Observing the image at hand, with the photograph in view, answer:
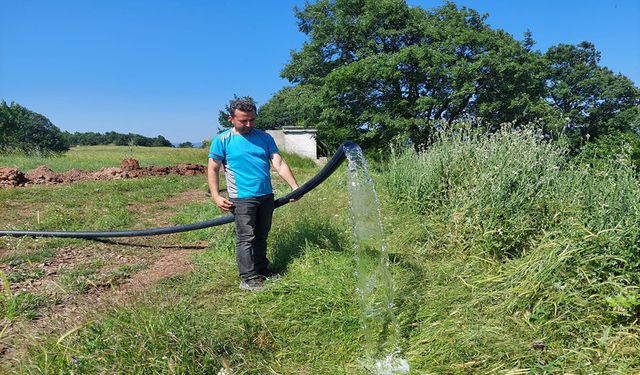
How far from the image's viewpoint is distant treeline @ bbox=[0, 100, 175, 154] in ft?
163

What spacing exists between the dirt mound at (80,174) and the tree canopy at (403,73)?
10.8 metres

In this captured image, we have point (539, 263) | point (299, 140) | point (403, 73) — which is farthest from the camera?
point (299, 140)

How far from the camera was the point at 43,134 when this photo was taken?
62.8 m

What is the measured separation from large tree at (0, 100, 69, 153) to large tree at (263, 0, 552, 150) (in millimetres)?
41918

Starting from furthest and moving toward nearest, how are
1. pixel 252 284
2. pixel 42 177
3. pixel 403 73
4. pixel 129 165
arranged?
1. pixel 403 73
2. pixel 129 165
3. pixel 42 177
4. pixel 252 284

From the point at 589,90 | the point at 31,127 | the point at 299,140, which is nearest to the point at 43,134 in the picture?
the point at 31,127

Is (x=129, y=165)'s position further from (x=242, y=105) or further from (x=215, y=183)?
(x=242, y=105)

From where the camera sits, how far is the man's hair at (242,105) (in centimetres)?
312

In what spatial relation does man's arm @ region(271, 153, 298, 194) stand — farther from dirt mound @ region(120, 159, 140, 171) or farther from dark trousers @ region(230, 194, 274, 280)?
dirt mound @ region(120, 159, 140, 171)

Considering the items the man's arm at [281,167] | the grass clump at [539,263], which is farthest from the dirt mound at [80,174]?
the grass clump at [539,263]

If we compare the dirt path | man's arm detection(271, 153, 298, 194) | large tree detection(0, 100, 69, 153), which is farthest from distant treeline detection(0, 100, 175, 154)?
man's arm detection(271, 153, 298, 194)

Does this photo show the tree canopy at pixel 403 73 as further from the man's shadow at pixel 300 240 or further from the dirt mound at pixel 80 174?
the man's shadow at pixel 300 240

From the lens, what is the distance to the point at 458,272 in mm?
3219

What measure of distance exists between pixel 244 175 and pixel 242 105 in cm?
54
